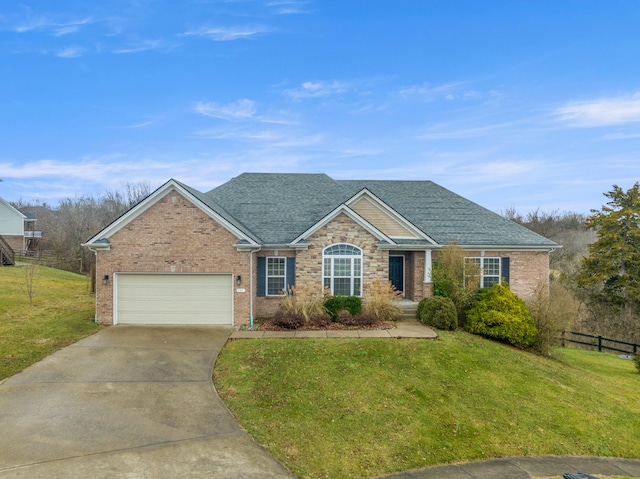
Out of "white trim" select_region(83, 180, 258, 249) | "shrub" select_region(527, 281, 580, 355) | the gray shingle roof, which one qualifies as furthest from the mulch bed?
"shrub" select_region(527, 281, 580, 355)

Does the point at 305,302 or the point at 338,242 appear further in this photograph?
the point at 338,242

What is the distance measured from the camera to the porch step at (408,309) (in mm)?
15344

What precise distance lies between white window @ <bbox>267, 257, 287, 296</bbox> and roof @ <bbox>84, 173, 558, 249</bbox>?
90 centimetres

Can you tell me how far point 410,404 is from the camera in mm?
8211

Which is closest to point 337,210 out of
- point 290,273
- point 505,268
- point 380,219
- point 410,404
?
point 380,219

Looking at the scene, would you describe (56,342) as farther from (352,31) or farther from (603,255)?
(603,255)

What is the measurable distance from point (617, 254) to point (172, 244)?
27.1 metres

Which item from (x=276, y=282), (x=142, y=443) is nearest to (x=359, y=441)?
(x=142, y=443)

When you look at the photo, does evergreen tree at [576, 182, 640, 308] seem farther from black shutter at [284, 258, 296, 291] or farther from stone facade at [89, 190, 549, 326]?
stone facade at [89, 190, 549, 326]

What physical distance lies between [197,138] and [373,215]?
52.5 ft

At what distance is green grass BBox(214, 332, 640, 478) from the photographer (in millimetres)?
6555

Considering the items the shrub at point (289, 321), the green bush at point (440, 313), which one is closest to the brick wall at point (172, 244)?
the shrub at point (289, 321)

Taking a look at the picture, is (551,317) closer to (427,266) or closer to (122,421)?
(427,266)

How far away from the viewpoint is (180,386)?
8789 mm
